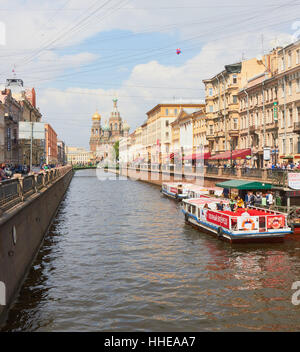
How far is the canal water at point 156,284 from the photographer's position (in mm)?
14781

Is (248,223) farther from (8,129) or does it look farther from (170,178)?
(8,129)

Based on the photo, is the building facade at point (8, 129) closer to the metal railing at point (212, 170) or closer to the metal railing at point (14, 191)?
the metal railing at point (212, 170)

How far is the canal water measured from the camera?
14.8 m

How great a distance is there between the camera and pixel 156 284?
18828mm

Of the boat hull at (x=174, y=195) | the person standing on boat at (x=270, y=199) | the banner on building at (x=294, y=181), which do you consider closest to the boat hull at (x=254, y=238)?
the banner on building at (x=294, y=181)

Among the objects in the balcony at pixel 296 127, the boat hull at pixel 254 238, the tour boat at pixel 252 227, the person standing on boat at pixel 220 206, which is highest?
the balcony at pixel 296 127

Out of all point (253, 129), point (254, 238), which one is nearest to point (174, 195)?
point (253, 129)

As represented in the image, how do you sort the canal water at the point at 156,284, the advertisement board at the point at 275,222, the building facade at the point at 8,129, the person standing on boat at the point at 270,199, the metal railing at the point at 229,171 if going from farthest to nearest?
the building facade at the point at 8,129 < the metal railing at the point at 229,171 < the person standing on boat at the point at 270,199 < the advertisement board at the point at 275,222 < the canal water at the point at 156,284

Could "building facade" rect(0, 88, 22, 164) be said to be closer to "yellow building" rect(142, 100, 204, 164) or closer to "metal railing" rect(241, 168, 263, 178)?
"metal railing" rect(241, 168, 263, 178)

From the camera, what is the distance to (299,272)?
2055cm

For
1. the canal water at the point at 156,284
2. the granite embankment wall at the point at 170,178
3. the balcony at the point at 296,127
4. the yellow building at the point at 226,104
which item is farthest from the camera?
the yellow building at the point at 226,104

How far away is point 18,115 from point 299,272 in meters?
82.0

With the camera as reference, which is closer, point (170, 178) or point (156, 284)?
point (156, 284)
